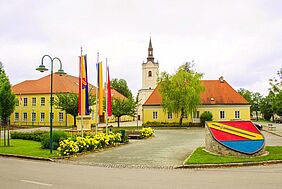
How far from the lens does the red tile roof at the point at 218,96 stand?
55.9 metres

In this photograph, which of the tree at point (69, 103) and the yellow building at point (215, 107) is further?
Result: the yellow building at point (215, 107)

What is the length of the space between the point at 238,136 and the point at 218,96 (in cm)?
4096

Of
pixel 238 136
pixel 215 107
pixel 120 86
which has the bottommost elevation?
pixel 238 136

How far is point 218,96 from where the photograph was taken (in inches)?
2249

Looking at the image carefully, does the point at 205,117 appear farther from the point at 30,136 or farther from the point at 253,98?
the point at 253,98

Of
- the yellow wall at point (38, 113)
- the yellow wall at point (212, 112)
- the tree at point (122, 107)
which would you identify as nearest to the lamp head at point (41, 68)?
the tree at point (122, 107)

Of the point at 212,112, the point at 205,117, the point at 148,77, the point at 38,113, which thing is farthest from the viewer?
the point at 148,77

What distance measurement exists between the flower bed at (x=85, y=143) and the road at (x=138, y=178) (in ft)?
12.9

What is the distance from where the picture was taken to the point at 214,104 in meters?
55.7

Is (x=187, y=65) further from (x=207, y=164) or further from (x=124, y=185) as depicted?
(x=124, y=185)

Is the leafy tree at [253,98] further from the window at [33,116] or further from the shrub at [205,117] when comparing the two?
the window at [33,116]

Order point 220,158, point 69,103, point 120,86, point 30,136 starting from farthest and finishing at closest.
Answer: point 120,86
point 69,103
point 30,136
point 220,158

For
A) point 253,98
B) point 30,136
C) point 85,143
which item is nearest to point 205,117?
point 30,136

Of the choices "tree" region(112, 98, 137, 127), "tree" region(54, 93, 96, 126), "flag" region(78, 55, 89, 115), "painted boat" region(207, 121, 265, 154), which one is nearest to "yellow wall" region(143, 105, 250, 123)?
"tree" region(112, 98, 137, 127)
